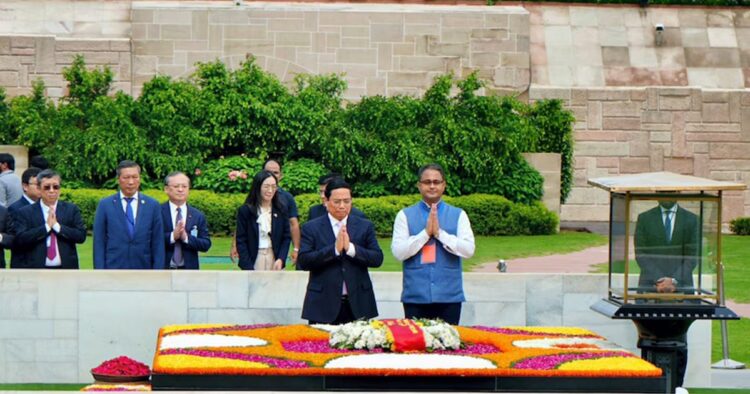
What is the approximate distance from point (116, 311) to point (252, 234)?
4.79 ft

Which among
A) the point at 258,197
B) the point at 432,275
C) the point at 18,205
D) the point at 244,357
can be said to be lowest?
the point at 244,357

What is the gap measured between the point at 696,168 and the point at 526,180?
160 inches

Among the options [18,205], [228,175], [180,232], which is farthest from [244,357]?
[228,175]

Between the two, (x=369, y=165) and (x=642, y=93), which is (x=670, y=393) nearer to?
(x=369, y=165)

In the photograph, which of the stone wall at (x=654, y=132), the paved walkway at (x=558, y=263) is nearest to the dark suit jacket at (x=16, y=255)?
the paved walkway at (x=558, y=263)

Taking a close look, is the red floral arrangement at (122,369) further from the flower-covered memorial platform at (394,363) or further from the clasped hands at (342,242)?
the clasped hands at (342,242)

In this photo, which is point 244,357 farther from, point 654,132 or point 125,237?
point 654,132

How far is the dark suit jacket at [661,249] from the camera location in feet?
32.8

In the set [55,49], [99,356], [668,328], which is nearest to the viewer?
[668,328]

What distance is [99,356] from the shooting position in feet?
37.5

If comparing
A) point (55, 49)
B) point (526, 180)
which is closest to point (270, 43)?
point (55, 49)

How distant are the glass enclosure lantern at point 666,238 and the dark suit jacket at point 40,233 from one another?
4.46 m

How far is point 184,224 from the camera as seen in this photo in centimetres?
1204

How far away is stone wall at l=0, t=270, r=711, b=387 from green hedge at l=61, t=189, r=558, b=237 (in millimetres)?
8836
